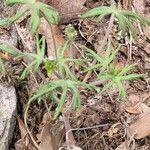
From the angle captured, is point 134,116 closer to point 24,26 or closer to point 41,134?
point 41,134

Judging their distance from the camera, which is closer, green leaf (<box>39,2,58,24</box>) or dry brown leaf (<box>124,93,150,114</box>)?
green leaf (<box>39,2,58,24</box>)

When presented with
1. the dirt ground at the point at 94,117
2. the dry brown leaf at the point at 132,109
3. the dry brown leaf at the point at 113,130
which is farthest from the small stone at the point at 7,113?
the dry brown leaf at the point at 132,109

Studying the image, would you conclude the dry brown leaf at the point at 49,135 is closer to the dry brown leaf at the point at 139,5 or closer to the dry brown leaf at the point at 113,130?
the dry brown leaf at the point at 113,130

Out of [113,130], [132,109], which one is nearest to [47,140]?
Answer: [113,130]

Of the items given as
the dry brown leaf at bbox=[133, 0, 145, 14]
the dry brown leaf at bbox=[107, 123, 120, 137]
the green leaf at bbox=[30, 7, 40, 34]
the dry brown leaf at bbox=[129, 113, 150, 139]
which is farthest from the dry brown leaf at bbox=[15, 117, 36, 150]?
the dry brown leaf at bbox=[133, 0, 145, 14]

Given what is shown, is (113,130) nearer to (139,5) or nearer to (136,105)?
(136,105)

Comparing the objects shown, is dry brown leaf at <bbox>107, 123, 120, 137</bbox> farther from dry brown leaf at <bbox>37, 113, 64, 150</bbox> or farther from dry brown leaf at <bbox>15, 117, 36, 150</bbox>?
dry brown leaf at <bbox>15, 117, 36, 150</bbox>
